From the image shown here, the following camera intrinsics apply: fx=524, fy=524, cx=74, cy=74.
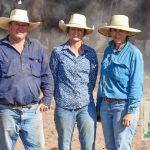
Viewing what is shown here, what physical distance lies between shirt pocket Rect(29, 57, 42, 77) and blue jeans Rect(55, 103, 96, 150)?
44 cm

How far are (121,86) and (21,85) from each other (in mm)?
889

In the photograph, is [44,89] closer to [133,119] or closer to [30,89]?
[30,89]


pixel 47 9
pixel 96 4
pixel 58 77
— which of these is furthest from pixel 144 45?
pixel 58 77

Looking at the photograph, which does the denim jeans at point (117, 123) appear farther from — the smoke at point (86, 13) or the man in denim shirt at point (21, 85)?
the smoke at point (86, 13)

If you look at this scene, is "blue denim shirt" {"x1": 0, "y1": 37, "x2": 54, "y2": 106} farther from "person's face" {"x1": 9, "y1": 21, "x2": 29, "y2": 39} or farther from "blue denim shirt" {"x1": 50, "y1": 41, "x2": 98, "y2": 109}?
"blue denim shirt" {"x1": 50, "y1": 41, "x2": 98, "y2": 109}

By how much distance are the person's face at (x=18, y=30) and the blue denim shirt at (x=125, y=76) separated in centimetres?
80

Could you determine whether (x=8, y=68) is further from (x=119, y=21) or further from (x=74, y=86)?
(x=119, y=21)

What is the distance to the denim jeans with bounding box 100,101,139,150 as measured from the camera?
185 inches

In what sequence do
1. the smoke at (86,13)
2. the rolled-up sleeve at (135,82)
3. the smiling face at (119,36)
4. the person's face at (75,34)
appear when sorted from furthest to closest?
the smoke at (86,13) → the person's face at (75,34) → the smiling face at (119,36) → the rolled-up sleeve at (135,82)

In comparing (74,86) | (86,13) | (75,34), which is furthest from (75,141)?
(86,13)

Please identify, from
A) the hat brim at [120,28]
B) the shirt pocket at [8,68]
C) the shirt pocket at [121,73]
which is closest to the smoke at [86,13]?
the hat brim at [120,28]

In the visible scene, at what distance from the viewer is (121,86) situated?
184 inches

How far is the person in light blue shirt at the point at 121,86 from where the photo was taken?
4621 millimetres

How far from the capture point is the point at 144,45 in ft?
45.1
